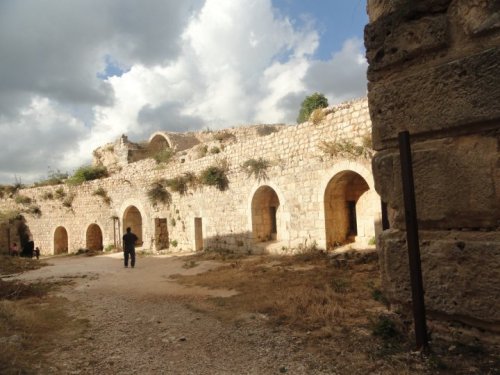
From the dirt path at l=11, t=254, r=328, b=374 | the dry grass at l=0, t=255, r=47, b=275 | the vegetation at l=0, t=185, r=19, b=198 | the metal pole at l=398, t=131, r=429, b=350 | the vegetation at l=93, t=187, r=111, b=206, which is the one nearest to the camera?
the metal pole at l=398, t=131, r=429, b=350

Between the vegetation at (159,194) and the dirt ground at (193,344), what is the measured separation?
9362mm

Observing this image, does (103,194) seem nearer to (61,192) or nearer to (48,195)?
(61,192)

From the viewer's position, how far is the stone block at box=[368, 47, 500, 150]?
6.24 feet

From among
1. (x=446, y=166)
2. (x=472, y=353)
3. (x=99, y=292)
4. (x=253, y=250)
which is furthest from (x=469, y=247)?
(x=253, y=250)

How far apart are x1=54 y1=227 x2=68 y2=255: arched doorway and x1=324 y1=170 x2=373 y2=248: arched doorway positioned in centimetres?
1763

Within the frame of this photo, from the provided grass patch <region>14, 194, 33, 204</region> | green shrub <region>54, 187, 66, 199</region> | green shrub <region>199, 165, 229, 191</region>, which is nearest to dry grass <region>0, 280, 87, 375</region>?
green shrub <region>199, 165, 229, 191</region>

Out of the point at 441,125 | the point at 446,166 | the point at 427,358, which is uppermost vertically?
the point at 441,125

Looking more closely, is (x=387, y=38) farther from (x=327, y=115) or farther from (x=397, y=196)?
(x=327, y=115)

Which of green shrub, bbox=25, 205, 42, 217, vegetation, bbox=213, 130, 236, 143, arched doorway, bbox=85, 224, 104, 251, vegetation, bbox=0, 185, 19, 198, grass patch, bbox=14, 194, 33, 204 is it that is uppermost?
vegetation, bbox=213, 130, 236, 143

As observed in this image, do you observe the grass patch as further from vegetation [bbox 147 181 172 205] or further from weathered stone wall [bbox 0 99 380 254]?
vegetation [bbox 147 181 172 205]

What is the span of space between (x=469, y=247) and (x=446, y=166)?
462 millimetres

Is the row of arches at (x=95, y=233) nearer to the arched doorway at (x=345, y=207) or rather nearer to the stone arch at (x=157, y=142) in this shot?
the stone arch at (x=157, y=142)

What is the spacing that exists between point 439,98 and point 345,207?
8.15 m

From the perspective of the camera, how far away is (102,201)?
1856cm
